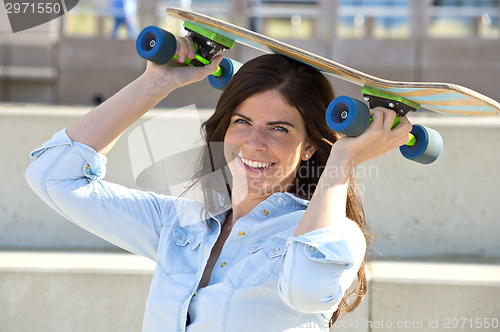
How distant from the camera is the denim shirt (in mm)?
1112

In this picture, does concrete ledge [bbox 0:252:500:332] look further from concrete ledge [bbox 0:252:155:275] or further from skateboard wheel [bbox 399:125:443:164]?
skateboard wheel [bbox 399:125:443:164]

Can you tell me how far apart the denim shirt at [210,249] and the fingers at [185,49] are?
28 cm

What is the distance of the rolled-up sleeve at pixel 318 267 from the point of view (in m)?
1.09

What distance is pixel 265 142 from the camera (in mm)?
1335

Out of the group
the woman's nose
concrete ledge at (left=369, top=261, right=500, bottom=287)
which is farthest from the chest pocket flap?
concrete ledge at (left=369, top=261, right=500, bottom=287)

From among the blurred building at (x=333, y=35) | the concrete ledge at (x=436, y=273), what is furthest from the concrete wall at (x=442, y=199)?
the blurred building at (x=333, y=35)

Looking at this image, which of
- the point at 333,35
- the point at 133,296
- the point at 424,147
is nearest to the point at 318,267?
the point at 424,147

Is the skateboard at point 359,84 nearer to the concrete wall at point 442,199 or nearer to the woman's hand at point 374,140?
the woman's hand at point 374,140

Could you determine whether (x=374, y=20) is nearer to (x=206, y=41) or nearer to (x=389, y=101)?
(x=206, y=41)

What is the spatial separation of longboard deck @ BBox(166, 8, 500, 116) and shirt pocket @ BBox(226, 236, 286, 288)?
366mm

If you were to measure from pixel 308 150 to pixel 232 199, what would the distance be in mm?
→ 209

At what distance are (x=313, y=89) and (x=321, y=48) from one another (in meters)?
3.50

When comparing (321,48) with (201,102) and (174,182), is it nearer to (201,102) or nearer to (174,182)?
(201,102)

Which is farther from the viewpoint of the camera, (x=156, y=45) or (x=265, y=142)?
(x=265, y=142)
